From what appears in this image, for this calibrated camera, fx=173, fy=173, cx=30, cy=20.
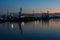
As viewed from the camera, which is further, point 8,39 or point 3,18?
point 3,18

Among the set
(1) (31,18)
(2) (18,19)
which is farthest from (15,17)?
(1) (31,18)

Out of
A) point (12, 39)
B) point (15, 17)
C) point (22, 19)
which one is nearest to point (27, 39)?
point (12, 39)

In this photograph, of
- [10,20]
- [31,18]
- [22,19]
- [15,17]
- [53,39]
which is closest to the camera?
[53,39]

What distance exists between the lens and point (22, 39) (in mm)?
5672

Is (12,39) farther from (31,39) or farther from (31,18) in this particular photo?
(31,18)

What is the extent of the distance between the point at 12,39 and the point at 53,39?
1321mm

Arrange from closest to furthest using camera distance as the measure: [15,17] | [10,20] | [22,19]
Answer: [10,20] → [15,17] → [22,19]

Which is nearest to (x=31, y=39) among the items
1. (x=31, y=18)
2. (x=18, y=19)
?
(x=18, y=19)

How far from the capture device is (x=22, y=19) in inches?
782

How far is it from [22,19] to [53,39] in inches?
569

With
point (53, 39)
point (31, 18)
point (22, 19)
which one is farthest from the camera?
point (31, 18)

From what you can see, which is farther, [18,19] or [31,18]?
[31,18]

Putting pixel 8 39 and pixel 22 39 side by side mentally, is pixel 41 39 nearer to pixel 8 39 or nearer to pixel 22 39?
pixel 22 39

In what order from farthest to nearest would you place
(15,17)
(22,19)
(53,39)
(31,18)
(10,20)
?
(31,18) → (22,19) → (15,17) → (10,20) → (53,39)
